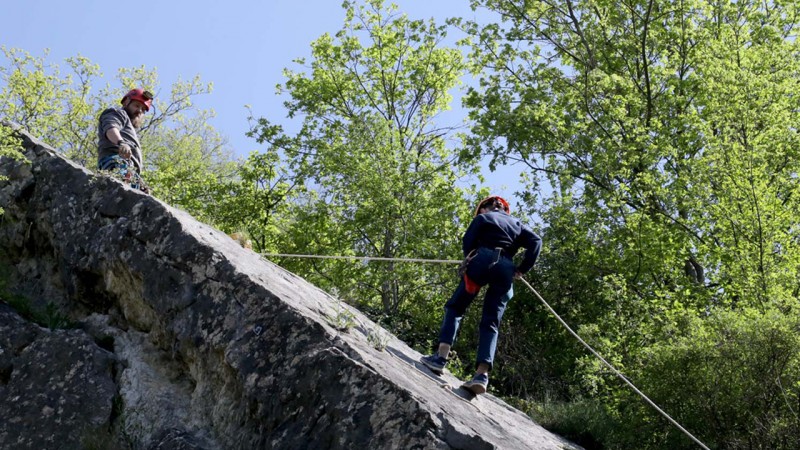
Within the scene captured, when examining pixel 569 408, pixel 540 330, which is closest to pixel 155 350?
pixel 569 408

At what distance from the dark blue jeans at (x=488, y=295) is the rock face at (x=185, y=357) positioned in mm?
588

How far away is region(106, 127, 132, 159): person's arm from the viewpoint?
11.5 m

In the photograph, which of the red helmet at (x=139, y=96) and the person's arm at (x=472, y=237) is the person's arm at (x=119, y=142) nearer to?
the red helmet at (x=139, y=96)

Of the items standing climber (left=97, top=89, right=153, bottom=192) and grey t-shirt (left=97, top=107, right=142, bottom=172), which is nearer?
standing climber (left=97, top=89, right=153, bottom=192)

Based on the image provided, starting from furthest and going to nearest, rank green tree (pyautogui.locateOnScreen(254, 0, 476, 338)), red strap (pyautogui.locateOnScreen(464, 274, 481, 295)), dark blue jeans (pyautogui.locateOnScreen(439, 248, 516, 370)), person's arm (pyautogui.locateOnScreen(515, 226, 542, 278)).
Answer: green tree (pyautogui.locateOnScreen(254, 0, 476, 338)), person's arm (pyautogui.locateOnScreen(515, 226, 542, 278)), red strap (pyautogui.locateOnScreen(464, 274, 481, 295)), dark blue jeans (pyautogui.locateOnScreen(439, 248, 516, 370))

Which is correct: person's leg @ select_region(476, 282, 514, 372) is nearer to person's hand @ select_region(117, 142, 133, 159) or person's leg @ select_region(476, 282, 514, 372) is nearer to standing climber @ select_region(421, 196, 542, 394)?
standing climber @ select_region(421, 196, 542, 394)

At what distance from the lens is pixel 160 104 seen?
100 feet

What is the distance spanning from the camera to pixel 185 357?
9320 millimetres

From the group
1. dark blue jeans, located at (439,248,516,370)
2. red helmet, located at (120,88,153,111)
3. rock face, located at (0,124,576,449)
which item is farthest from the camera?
red helmet, located at (120,88,153,111)

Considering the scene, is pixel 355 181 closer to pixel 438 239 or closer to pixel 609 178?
pixel 438 239

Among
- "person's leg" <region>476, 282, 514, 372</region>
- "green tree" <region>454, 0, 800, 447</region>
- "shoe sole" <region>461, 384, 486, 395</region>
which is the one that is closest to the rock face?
"shoe sole" <region>461, 384, 486, 395</region>

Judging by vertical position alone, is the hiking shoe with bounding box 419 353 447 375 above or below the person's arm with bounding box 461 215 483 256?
below

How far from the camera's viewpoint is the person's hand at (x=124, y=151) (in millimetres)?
11570

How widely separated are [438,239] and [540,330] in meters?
5.27
